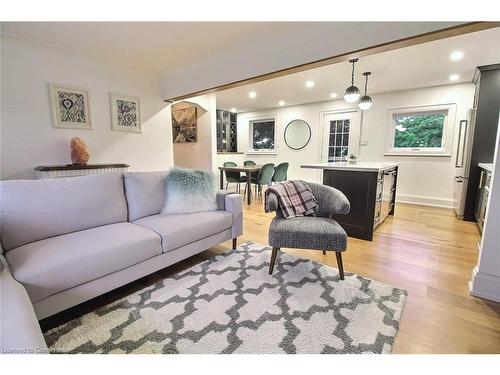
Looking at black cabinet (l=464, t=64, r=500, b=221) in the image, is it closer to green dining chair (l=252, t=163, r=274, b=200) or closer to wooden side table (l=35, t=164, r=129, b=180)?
green dining chair (l=252, t=163, r=274, b=200)

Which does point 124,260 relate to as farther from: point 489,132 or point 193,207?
point 489,132

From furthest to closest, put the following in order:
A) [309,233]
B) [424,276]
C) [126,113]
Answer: [126,113] → [424,276] → [309,233]

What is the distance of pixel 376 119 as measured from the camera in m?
5.05

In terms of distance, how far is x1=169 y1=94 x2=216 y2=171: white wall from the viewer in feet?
16.8

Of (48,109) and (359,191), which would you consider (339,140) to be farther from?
(48,109)

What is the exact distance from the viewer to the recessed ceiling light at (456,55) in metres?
2.93

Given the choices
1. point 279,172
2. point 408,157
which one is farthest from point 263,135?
point 408,157

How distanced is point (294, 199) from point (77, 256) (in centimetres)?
167

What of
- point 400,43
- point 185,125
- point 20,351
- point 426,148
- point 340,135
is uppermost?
point 400,43

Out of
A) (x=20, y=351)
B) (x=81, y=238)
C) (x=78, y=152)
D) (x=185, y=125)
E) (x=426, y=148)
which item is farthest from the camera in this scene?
(x=185, y=125)

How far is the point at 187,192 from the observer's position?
89.1 inches

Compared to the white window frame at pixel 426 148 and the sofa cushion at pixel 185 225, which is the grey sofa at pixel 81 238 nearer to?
the sofa cushion at pixel 185 225

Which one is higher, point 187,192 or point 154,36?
point 154,36
